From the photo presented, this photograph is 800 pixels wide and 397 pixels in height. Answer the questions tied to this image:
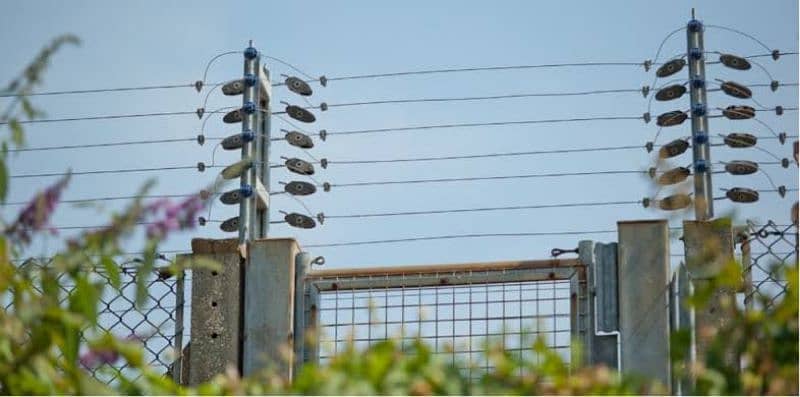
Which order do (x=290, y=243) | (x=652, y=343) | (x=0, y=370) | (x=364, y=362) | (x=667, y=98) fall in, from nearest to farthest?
(x=364, y=362) → (x=0, y=370) → (x=652, y=343) → (x=290, y=243) → (x=667, y=98)

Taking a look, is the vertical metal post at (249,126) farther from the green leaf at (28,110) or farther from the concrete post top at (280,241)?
the green leaf at (28,110)

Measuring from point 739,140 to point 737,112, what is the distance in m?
0.15

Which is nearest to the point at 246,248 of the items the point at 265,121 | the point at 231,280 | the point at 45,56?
the point at 231,280

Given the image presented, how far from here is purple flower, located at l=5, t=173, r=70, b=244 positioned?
9.55 feet

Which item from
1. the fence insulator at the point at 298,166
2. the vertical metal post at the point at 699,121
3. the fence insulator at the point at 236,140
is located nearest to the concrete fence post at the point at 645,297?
the vertical metal post at the point at 699,121

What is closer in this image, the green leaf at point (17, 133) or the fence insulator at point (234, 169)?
the green leaf at point (17, 133)

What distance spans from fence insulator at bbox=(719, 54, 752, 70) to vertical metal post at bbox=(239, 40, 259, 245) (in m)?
2.11

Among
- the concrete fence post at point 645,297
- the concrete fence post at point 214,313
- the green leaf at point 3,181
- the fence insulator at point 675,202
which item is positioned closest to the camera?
the green leaf at point 3,181

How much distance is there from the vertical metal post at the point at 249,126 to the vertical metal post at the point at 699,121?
1.90 m

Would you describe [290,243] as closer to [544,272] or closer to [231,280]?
[231,280]

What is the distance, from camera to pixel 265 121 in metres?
7.62

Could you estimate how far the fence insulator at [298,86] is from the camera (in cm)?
777

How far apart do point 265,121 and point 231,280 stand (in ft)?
3.08

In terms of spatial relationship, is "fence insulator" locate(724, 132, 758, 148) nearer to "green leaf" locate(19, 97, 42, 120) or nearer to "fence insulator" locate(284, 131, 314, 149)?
"fence insulator" locate(284, 131, 314, 149)
